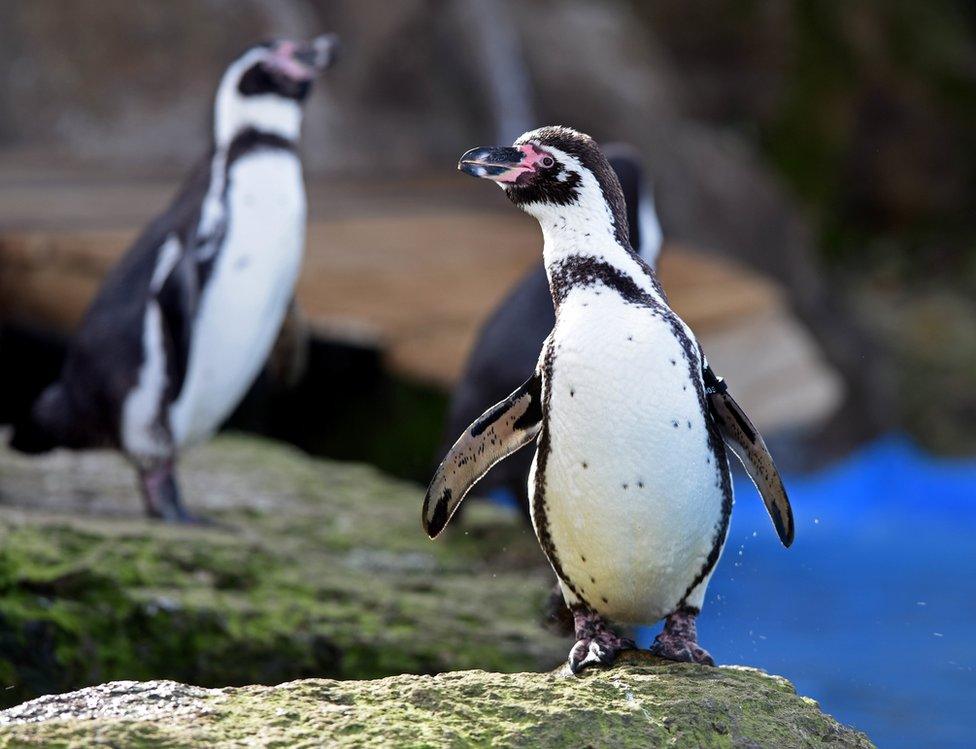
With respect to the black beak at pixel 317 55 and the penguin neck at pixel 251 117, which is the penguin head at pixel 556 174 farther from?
the black beak at pixel 317 55

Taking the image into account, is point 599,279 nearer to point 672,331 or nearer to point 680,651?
point 672,331

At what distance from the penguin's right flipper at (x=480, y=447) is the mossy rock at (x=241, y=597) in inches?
31.2

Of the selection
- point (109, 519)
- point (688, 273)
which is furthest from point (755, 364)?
point (109, 519)

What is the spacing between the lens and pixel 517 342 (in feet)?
12.1

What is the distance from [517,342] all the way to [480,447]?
141cm

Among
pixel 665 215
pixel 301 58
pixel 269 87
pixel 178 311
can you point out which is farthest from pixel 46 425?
pixel 665 215

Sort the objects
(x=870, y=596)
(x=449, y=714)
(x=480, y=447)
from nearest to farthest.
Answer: (x=449, y=714), (x=480, y=447), (x=870, y=596)

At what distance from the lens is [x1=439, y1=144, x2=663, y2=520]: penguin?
12.0ft

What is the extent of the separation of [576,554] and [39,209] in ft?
17.1

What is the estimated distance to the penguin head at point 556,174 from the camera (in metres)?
2.15

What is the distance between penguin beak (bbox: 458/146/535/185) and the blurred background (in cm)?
230

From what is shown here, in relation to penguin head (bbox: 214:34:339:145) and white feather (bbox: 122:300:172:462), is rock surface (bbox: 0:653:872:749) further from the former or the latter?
penguin head (bbox: 214:34:339:145)

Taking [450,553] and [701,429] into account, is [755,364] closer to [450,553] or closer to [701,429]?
[450,553]

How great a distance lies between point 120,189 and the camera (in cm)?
760
